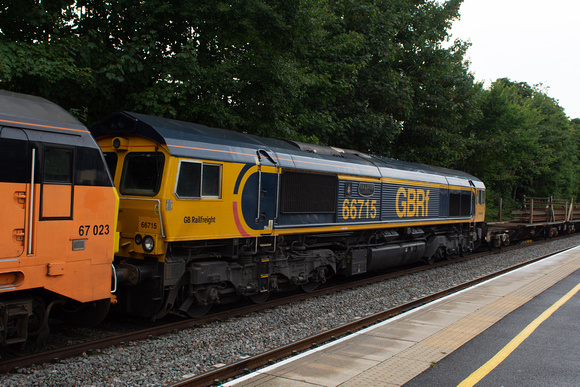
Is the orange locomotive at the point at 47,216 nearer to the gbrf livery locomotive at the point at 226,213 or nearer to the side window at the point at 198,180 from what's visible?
the gbrf livery locomotive at the point at 226,213

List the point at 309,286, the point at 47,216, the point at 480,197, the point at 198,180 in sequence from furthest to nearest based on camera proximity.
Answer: the point at 480,197, the point at 309,286, the point at 198,180, the point at 47,216

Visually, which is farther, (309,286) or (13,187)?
(309,286)

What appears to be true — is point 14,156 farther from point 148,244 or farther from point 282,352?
point 282,352

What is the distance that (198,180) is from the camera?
795 cm

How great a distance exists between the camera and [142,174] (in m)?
7.95

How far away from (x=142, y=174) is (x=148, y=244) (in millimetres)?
1242

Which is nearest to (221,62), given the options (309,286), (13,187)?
(309,286)

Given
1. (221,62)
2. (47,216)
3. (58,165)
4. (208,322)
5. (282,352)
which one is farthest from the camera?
(221,62)

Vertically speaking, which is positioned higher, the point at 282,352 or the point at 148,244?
the point at 148,244

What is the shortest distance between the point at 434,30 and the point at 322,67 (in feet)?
33.8

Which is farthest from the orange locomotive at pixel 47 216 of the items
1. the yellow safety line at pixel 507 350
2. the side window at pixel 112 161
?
the yellow safety line at pixel 507 350

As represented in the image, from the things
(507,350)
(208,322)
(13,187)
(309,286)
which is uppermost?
(13,187)

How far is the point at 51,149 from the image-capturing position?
19.4ft

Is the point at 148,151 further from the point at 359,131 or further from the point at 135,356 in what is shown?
the point at 359,131
